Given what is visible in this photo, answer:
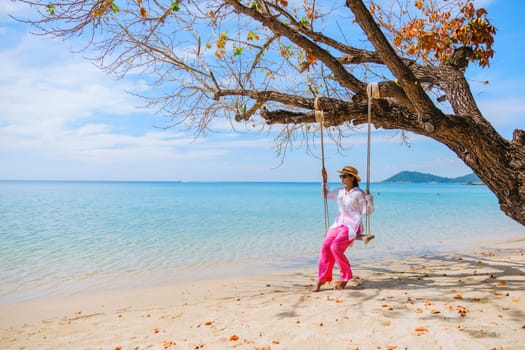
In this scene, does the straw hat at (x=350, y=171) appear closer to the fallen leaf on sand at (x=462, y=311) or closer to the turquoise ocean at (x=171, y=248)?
the fallen leaf on sand at (x=462, y=311)

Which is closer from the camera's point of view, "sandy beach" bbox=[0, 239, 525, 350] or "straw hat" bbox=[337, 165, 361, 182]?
"sandy beach" bbox=[0, 239, 525, 350]

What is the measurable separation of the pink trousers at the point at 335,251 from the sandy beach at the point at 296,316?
26cm

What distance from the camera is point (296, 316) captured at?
430 centimetres

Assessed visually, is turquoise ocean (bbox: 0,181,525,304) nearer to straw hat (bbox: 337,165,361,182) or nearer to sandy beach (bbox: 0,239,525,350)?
sandy beach (bbox: 0,239,525,350)

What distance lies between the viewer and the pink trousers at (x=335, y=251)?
5.39 metres

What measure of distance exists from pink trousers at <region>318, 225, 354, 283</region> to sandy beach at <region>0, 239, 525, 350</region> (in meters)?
0.26

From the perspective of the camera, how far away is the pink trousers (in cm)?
539

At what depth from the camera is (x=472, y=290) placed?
5.20 metres

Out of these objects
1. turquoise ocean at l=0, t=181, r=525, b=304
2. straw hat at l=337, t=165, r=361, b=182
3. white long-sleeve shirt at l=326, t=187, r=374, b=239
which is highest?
straw hat at l=337, t=165, r=361, b=182

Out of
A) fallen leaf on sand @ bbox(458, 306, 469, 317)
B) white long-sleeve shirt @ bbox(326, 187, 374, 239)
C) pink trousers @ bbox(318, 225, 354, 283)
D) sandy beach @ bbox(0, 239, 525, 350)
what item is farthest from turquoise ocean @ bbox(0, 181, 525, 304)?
fallen leaf on sand @ bbox(458, 306, 469, 317)

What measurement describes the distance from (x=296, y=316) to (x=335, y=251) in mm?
1364

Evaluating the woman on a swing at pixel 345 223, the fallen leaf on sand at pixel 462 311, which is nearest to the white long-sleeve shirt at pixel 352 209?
the woman on a swing at pixel 345 223

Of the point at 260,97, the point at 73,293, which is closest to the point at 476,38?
the point at 260,97

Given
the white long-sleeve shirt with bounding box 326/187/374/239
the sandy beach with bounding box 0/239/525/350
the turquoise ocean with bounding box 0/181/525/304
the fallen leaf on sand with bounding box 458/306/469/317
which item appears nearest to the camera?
the sandy beach with bounding box 0/239/525/350
